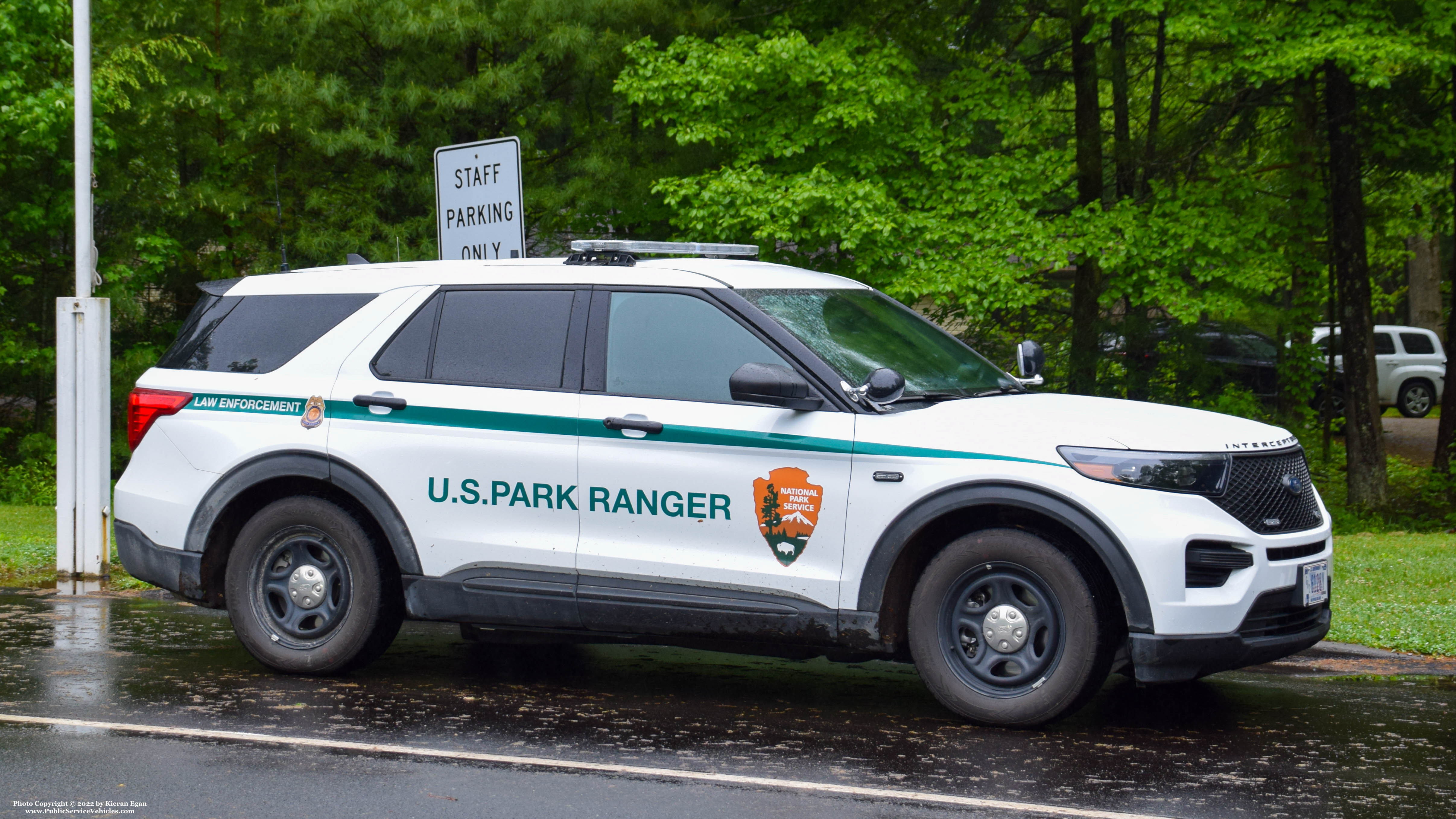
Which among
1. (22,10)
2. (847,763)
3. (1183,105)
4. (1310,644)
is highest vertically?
(22,10)

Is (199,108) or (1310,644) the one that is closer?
(1310,644)

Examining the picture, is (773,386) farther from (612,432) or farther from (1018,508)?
(1018,508)

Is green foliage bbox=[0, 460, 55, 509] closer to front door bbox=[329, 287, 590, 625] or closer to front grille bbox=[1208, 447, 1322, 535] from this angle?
front door bbox=[329, 287, 590, 625]

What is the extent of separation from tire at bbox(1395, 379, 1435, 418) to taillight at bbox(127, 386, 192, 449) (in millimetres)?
26116

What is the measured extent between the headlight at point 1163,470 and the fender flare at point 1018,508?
17cm

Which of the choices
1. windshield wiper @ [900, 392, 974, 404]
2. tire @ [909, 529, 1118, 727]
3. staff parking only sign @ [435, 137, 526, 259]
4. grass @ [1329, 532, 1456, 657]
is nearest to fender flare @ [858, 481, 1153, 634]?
tire @ [909, 529, 1118, 727]

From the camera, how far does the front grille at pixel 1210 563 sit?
5.40 m

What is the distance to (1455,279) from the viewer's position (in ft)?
63.0

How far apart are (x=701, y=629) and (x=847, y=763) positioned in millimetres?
1003

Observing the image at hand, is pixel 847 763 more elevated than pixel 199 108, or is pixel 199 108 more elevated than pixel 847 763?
pixel 199 108

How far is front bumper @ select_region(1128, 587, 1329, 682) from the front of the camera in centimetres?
542

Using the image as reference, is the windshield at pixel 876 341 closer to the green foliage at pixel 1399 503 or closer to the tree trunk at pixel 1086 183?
the tree trunk at pixel 1086 183

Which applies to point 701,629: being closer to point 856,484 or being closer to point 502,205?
point 856,484

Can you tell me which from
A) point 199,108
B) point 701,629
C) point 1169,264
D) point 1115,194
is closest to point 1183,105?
point 1115,194
